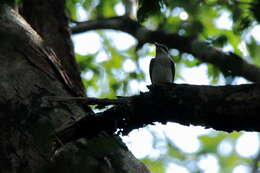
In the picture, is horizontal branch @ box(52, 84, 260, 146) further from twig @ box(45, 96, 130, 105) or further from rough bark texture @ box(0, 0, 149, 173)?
rough bark texture @ box(0, 0, 149, 173)

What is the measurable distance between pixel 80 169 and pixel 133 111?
A: 1537 mm

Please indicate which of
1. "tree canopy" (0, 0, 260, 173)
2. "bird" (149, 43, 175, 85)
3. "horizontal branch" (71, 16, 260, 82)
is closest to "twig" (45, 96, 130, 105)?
"tree canopy" (0, 0, 260, 173)

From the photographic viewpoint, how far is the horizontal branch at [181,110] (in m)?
3.01

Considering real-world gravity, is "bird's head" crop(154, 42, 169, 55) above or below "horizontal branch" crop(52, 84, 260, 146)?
above

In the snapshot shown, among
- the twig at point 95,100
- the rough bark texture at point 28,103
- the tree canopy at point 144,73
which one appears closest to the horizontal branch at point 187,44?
the tree canopy at point 144,73

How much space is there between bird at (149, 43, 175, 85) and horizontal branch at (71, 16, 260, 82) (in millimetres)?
188

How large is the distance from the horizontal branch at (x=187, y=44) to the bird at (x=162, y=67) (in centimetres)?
19

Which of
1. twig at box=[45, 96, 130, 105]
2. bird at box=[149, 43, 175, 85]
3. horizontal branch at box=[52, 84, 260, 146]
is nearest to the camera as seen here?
horizontal branch at box=[52, 84, 260, 146]

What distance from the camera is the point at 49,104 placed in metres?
3.77

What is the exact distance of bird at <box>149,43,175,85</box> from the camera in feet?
24.0

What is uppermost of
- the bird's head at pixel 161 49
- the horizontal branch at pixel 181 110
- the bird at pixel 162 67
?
the bird's head at pixel 161 49

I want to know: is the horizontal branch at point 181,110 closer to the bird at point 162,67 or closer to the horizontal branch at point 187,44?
the horizontal branch at point 187,44

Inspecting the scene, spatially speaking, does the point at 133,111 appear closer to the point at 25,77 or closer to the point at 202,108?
the point at 202,108

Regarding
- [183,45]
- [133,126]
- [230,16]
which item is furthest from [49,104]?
[230,16]
